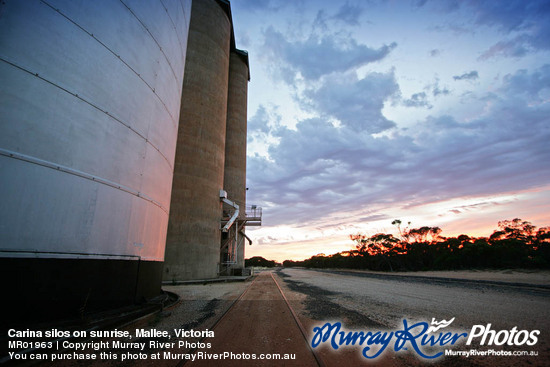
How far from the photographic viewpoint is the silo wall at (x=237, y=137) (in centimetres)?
3144

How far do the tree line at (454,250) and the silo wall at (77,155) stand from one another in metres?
54.9

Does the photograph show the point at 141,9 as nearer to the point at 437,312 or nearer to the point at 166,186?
the point at 166,186

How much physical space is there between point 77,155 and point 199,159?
14.8m

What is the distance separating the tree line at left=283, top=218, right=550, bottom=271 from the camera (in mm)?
41094

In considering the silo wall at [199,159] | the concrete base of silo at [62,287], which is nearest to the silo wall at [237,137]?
the silo wall at [199,159]

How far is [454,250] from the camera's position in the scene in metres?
53.2

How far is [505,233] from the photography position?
181 ft

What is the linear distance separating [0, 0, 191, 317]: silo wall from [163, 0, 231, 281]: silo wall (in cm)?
1056
